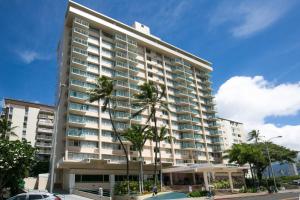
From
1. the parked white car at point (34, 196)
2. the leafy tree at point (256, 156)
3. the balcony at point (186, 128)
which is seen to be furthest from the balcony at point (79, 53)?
the leafy tree at point (256, 156)

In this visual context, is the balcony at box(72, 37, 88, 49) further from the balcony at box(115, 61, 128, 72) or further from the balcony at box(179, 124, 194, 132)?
the balcony at box(179, 124, 194, 132)

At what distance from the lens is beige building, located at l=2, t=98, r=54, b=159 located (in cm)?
9456

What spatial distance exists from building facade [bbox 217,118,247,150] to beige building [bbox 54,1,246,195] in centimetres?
2551

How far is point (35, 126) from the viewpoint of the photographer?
10025 centimetres

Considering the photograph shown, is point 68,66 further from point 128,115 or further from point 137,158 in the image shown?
point 137,158

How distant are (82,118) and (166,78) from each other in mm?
32147

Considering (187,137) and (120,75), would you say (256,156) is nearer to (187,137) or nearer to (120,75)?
(187,137)

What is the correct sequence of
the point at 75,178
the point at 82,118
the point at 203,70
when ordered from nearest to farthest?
the point at 75,178 < the point at 82,118 < the point at 203,70

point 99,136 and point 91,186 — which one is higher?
point 99,136

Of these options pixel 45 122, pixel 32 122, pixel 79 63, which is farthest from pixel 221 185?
pixel 32 122

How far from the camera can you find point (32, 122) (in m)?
99.7

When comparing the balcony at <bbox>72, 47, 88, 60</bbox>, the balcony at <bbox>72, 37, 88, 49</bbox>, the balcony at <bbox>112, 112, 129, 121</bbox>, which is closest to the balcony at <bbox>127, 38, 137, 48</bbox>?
the balcony at <bbox>72, 37, 88, 49</bbox>

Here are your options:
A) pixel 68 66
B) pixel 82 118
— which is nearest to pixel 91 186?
pixel 82 118

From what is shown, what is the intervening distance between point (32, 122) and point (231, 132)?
79.5 m
